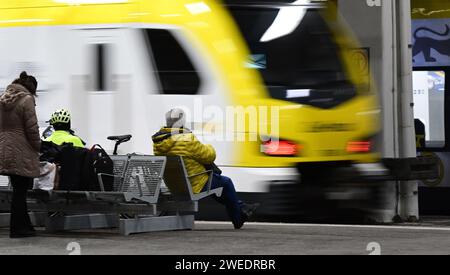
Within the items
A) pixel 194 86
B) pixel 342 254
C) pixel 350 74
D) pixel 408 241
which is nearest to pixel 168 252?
pixel 342 254

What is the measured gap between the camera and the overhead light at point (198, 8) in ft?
46.2

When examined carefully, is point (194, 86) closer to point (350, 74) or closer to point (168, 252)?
point (350, 74)

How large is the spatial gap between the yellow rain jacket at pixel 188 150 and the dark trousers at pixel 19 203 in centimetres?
155

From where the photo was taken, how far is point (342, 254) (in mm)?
10836

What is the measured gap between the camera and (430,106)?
16953mm

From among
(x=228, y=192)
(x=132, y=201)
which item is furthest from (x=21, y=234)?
(x=228, y=192)

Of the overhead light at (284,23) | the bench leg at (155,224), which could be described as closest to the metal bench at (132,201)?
the bench leg at (155,224)

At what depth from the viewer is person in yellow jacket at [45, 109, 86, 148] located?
1298cm

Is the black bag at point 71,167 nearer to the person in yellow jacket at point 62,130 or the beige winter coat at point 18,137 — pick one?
the person in yellow jacket at point 62,130

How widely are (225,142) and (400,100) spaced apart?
2784mm

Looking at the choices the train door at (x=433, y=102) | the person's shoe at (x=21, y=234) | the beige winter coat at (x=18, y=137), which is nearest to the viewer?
the beige winter coat at (x=18, y=137)

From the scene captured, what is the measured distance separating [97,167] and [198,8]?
8.29 ft

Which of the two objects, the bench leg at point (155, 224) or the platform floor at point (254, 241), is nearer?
the platform floor at point (254, 241)

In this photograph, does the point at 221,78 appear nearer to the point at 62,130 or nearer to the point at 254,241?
the point at 62,130
